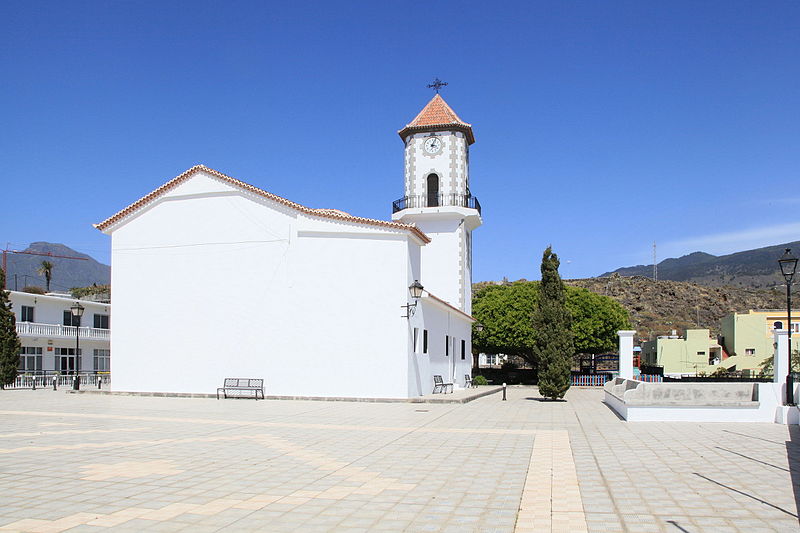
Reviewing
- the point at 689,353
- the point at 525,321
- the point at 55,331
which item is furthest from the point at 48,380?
the point at 689,353

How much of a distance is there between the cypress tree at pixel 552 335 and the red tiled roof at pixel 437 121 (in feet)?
36.4

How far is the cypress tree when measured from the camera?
23719 mm

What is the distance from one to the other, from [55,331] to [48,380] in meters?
4.82

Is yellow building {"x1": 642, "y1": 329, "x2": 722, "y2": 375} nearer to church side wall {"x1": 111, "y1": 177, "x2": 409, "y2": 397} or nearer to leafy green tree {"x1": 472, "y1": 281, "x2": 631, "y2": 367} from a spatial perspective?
leafy green tree {"x1": 472, "y1": 281, "x2": 631, "y2": 367}

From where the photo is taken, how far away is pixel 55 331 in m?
37.2

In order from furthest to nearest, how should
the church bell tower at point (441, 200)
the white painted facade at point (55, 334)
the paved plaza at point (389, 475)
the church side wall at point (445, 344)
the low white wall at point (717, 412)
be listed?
the white painted facade at point (55, 334)
the church bell tower at point (441, 200)
the church side wall at point (445, 344)
the low white wall at point (717, 412)
the paved plaza at point (389, 475)

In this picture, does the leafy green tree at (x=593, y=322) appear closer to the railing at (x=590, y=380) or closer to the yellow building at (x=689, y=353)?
the railing at (x=590, y=380)

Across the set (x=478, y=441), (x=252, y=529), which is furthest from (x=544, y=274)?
(x=252, y=529)

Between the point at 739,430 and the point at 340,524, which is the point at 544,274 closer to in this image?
the point at 739,430

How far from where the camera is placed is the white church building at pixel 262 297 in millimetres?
22812

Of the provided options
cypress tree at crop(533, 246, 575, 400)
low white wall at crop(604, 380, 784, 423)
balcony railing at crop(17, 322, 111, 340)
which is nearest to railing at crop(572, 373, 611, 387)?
cypress tree at crop(533, 246, 575, 400)

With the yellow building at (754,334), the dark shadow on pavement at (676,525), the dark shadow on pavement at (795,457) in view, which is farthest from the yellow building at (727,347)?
the dark shadow on pavement at (676,525)

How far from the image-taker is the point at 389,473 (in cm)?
919

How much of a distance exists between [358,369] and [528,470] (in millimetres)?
13642
